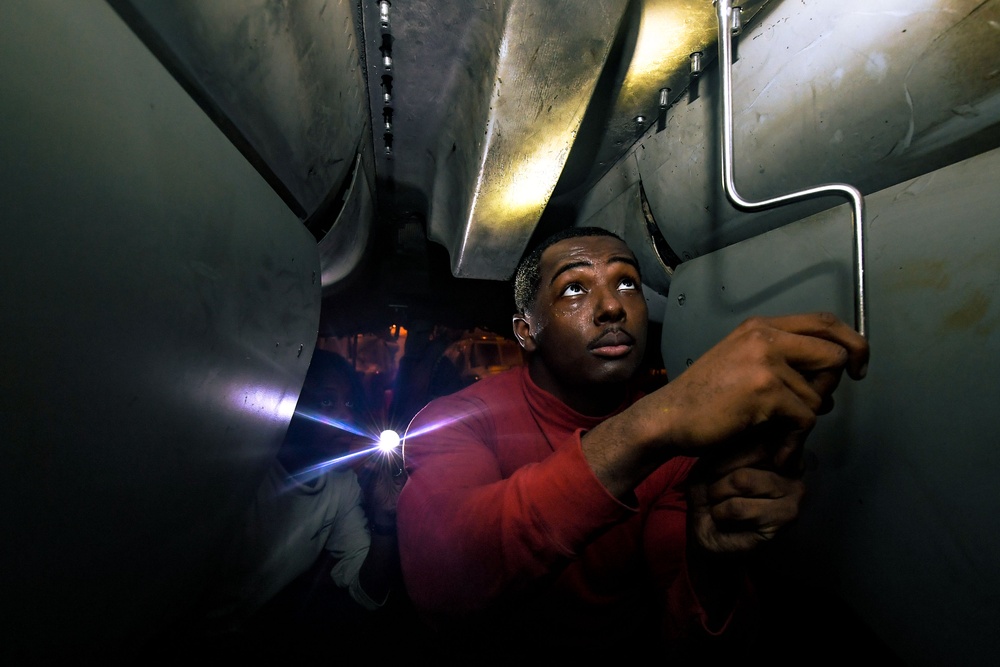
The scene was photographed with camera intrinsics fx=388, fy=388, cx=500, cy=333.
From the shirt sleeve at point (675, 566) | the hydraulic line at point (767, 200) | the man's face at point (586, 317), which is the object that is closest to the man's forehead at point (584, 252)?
the man's face at point (586, 317)

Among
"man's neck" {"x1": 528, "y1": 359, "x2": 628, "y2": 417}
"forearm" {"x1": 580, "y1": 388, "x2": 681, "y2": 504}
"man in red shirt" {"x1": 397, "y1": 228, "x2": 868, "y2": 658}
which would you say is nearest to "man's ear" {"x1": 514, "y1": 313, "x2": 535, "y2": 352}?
"man in red shirt" {"x1": 397, "y1": 228, "x2": 868, "y2": 658}

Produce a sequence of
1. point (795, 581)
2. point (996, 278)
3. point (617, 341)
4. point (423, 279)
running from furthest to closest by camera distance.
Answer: point (423, 279), point (617, 341), point (795, 581), point (996, 278)

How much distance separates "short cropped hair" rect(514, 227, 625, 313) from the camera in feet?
4.53

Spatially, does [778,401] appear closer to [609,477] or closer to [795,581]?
[609,477]

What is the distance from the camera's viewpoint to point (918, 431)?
612 mm

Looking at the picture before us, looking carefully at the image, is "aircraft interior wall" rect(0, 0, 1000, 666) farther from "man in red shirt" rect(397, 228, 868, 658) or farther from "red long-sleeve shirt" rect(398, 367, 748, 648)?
"red long-sleeve shirt" rect(398, 367, 748, 648)

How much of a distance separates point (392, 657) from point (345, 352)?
8.00ft

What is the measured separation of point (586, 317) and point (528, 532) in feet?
2.20

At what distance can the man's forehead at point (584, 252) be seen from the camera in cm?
125

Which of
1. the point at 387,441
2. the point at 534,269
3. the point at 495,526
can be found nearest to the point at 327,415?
the point at 387,441

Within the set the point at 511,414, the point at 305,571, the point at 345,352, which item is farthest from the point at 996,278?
the point at 345,352

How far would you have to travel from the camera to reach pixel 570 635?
44.5 inches

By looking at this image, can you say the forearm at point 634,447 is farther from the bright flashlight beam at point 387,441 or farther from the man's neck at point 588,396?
the bright flashlight beam at point 387,441

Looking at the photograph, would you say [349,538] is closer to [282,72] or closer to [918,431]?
[282,72]
